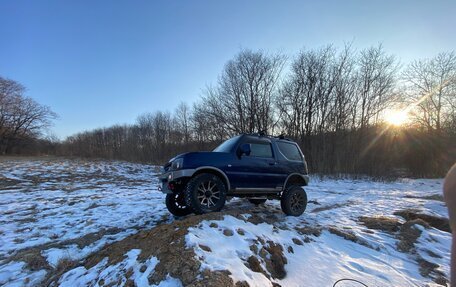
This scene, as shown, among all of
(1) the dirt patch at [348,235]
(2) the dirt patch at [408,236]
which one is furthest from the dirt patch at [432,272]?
(1) the dirt patch at [348,235]

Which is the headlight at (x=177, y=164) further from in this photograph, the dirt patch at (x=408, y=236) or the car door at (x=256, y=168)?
the dirt patch at (x=408, y=236)

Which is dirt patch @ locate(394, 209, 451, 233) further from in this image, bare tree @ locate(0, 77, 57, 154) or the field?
bare tree @ locate(0, 77, 57, 154)

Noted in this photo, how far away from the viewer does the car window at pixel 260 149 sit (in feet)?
23.8

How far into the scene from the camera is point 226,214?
224 inches

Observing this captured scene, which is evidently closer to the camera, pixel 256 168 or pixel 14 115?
pixel 256 168

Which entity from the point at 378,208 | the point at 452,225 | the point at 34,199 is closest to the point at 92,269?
the point at 452,225

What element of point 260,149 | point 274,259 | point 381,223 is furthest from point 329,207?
point 274,259

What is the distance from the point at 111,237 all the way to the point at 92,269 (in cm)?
195

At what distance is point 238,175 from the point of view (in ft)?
22.2

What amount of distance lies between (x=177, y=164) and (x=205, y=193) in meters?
0.90

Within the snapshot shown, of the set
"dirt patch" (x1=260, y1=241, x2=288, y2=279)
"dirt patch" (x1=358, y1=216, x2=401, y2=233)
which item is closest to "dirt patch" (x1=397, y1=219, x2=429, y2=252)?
"dirt patch" (x1=358, y1=216, x2=401, y2=233)

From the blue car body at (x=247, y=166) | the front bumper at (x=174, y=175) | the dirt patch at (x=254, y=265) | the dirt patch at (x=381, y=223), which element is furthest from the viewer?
the dirt patch at (x=381, y=223)

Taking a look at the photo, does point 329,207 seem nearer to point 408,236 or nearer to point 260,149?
point 408,236

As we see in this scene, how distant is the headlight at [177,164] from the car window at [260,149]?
1.89 m
